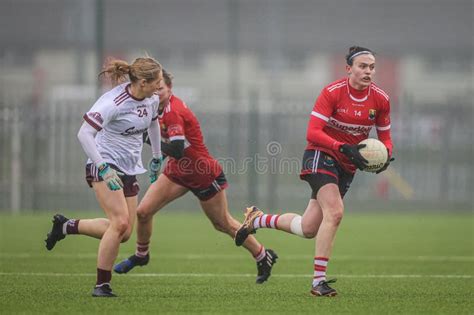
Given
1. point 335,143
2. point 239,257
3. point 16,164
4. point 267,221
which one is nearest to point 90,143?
point 335,143

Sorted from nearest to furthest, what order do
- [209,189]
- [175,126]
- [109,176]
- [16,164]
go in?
[109,176] → [175,126] → [209,189] → [16,164]

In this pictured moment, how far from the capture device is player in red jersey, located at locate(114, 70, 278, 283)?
36.6ft

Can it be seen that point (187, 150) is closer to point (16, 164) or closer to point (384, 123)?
point (384, 123)

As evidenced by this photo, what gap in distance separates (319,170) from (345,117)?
0.54m

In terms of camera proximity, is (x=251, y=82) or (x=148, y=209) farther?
(x=251, y=82)

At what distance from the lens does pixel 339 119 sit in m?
9.94

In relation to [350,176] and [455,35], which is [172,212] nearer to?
[350,176]

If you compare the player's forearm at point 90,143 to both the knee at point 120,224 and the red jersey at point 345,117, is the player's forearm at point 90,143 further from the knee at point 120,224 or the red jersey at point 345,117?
the red jersey at point 345,117

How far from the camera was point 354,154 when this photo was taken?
9.56m

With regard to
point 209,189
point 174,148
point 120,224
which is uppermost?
point 174,148

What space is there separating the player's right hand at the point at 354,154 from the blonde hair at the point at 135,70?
1766 mm

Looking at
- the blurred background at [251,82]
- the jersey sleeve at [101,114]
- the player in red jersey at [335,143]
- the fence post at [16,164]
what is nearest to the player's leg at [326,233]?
the player in red jersey at [335,143]

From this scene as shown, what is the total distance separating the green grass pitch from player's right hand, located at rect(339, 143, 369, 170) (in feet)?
3.86

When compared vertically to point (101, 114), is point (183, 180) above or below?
→ below
